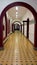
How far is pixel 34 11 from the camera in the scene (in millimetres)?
9016

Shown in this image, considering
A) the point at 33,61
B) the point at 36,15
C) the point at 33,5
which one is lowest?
the point at 33,61

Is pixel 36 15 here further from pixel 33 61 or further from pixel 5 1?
pixel 33 61

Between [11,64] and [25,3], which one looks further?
[25,3]

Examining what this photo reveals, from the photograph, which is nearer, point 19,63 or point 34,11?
point 19,63

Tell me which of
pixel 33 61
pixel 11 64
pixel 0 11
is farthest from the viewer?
pixel 0 11

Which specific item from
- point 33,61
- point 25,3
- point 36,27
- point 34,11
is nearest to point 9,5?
point 25,3

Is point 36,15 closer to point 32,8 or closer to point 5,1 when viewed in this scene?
point 32,8

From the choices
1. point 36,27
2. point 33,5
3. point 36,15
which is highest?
point 33,5

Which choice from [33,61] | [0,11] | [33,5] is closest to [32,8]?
[33,5]

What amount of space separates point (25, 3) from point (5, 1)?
1.24m

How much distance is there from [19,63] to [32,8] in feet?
13.7

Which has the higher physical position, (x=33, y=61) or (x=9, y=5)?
(x=9, y=5)

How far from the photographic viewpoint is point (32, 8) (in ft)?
29.6

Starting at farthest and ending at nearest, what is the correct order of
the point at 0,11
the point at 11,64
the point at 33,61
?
1. the point at 0,11
2. the point at 33,61
3. the point at 11,64
